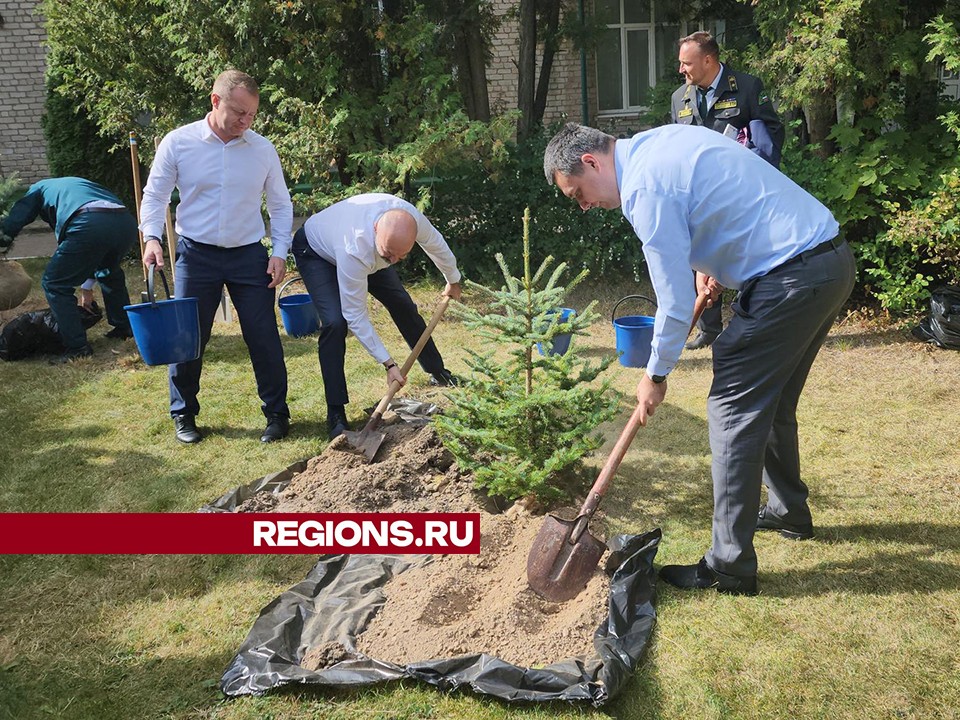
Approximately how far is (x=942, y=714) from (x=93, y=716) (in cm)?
281

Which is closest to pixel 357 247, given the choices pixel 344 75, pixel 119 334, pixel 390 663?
pixel 390 663

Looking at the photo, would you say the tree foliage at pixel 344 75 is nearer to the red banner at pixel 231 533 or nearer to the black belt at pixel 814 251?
the red banner at pixel 231 533

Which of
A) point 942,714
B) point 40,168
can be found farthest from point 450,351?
point 40,168

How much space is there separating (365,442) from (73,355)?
3605 millimetres

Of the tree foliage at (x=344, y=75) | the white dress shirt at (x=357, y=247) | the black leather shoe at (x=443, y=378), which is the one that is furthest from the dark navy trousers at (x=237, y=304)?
the tree foliage at (x=344, y=75)

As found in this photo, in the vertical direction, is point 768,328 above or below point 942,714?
Result: above

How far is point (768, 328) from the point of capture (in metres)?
2.96

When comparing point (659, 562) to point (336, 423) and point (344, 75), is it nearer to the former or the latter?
point (336, 423)

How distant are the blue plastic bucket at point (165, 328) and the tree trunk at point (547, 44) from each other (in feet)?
18.8

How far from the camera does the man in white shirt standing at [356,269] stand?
4.51 m

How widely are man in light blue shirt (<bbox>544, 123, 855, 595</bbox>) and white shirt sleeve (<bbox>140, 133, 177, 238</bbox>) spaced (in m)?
2.72

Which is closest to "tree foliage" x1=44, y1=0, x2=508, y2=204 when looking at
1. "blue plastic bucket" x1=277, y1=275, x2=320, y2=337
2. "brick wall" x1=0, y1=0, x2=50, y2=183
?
"blue plastic bucket" x1=277, y1=275, x2=320, y2=337

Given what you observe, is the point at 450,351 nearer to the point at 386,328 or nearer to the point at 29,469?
the point at 386,328

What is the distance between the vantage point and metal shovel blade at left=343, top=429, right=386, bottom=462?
4410 millimetres
